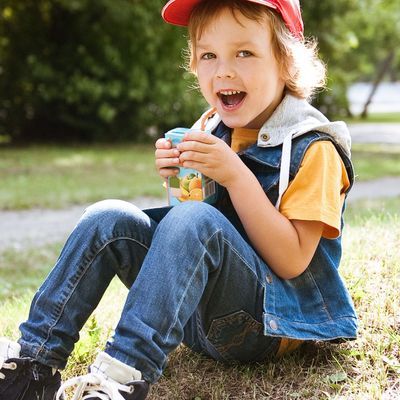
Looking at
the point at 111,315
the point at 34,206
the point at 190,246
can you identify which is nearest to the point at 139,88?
the point at 34,206

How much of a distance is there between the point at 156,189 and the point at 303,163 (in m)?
6.70

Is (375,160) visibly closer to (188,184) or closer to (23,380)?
(188,184)

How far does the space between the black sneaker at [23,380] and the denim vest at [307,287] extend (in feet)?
2.34

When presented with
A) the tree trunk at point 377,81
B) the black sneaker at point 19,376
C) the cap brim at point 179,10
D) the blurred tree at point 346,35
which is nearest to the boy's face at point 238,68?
the cap brim at point 179,10

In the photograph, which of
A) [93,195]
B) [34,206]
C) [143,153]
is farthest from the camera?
[143,153]

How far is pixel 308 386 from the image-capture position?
7.43 feet

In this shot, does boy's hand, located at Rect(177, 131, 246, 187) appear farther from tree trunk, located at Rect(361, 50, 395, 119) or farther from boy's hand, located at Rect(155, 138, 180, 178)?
tree trunk, located at Rect(361, 50, 395, 119)

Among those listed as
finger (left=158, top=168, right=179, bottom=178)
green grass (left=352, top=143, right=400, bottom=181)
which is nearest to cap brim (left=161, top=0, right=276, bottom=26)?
finger (left=158, top=168, right=179, bottom=178)

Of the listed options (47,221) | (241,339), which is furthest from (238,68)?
(47,221)

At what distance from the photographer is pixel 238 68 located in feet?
7.32

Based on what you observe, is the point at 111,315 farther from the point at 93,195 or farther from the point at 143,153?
the point at 143,153

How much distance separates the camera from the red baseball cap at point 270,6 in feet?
7.34

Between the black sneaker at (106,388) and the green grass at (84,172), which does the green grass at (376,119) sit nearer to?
the green grass at (84,172)

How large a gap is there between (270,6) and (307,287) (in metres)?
0.88
